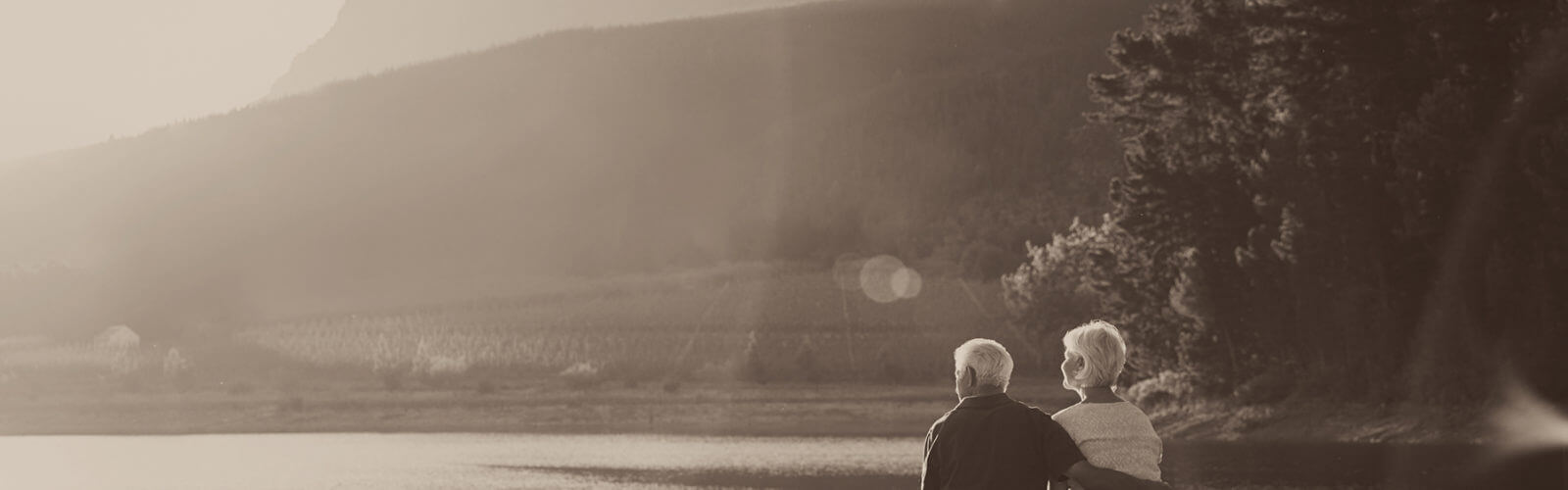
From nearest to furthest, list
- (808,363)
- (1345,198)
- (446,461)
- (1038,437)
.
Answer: (1038,437)
(1345,198)
(446,461)
(808,363)

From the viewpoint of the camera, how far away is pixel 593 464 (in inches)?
3012

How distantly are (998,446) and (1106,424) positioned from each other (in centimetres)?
74

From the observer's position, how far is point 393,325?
18800 cm

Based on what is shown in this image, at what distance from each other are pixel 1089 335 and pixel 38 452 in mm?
91075

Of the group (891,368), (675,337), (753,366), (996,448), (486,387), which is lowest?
(996,448)

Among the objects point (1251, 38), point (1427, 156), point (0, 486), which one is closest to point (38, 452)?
point (0, 486)

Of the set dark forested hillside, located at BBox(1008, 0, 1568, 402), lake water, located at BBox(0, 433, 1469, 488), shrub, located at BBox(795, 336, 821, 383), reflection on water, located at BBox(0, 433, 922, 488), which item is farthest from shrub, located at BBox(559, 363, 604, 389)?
dark forested hillside, located at BBox(1008, 0, 1568, 402)

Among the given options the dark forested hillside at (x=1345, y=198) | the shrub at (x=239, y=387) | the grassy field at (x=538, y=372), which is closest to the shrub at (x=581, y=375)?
the grassy field at (x=538, y=372)

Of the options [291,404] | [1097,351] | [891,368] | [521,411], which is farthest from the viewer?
[891,368]

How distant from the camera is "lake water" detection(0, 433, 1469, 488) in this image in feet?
189

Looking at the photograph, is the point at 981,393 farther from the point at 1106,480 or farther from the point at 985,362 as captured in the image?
the point at 1106,480

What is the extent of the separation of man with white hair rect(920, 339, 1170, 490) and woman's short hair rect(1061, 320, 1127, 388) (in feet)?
1.33

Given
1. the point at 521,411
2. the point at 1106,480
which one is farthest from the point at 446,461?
the point at 1106,480

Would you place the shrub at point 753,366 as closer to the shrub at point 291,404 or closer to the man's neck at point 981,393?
the shrub at point 291,404
